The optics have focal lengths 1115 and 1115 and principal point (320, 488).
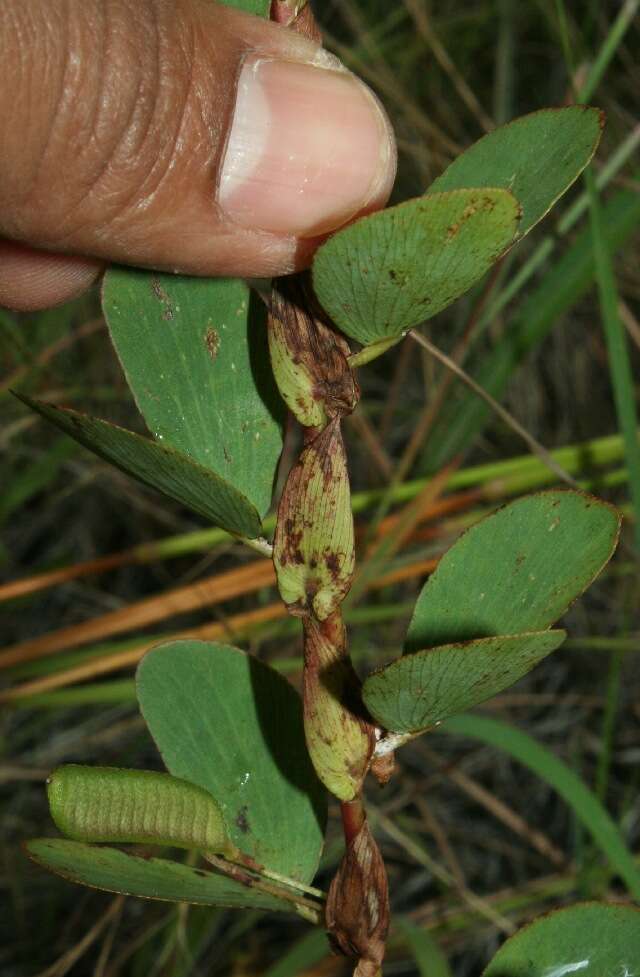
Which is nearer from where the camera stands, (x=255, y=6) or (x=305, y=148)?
(x=255, y=6)

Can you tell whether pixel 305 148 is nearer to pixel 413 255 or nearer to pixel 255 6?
pixel 255 6

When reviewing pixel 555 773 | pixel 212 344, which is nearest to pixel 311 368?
pixel 212 344

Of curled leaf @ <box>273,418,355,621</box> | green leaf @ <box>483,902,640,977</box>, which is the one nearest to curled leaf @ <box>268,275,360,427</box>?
curled leaf @ <box>273,418,355,621</box>

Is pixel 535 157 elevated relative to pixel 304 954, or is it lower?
elevated

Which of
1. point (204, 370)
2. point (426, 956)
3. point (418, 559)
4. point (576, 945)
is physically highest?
point (204, 370)

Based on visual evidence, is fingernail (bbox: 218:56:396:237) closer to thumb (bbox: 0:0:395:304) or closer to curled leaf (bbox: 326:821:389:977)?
thumb (bbox: 0:0:395:304)

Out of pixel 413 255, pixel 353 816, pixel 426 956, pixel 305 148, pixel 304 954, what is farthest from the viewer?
pixel 304 954

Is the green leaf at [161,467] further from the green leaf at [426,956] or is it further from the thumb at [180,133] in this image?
the green leaf at [426,956]

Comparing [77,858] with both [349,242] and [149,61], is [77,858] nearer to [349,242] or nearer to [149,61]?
[349,242]
